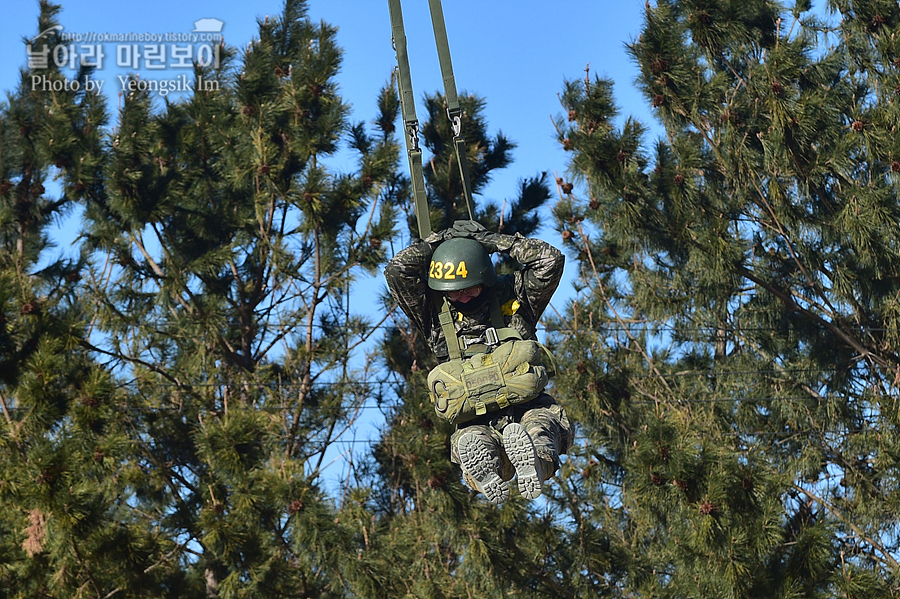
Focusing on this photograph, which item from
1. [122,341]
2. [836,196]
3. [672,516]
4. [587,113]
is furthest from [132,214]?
[836,196]

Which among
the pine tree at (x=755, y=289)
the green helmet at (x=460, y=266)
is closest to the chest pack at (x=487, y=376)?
the green helmet at (x=460, y=266)

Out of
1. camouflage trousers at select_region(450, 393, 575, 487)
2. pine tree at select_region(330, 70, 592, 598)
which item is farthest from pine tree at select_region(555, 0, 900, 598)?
camouflage trousers at select_region(450, 393, 575, 487)

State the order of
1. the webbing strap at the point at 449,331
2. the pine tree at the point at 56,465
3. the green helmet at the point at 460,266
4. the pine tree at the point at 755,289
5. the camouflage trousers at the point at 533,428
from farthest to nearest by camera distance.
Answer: the pine tree at the point at 755,289 < the pine tree at the point at 56,465 < the webbing strap at the point at 449,331 < the camouflage trousers at the point at 533,428 < the green helmet at the point at 460,266

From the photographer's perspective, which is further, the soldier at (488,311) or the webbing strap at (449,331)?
the webbing strap at (449,331)

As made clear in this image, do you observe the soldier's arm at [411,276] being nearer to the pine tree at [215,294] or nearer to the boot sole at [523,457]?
the boot sole at [523,457]

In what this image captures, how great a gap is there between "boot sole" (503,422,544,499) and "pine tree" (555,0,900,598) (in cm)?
422

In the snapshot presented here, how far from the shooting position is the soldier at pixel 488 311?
7410 mm

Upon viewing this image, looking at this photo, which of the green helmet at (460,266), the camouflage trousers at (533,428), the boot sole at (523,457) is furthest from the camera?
the camouflage trousers at (533,428)

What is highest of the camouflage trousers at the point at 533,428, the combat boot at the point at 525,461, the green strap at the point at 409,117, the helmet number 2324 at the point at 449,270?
the green strap at the point at 409,117

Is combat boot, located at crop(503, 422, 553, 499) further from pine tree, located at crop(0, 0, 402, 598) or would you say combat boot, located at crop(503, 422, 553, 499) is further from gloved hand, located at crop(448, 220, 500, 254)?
pine tree, located at crop(0, 0, 402, 598)

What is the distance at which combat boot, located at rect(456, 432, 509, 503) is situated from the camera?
7.43m

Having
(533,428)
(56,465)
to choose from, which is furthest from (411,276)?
(56,465)

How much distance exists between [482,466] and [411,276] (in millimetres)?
1172

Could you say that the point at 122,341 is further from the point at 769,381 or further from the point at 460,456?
the point at 460,456
